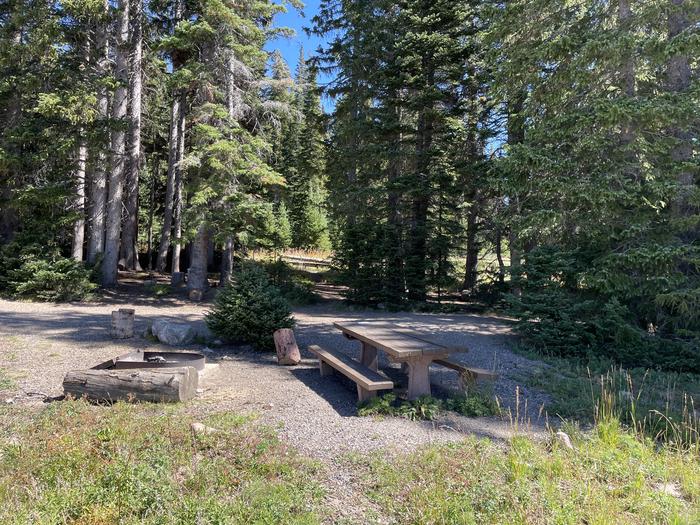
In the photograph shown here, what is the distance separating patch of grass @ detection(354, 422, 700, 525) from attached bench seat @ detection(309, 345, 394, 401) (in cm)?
107

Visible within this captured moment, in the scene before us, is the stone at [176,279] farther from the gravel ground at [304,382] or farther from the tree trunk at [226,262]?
the gravel ground at [304,382]

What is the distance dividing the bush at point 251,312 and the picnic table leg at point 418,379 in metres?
2.98

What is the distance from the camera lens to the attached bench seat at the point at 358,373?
186 inches

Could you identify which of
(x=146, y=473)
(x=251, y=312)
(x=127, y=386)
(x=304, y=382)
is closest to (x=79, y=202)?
(x=251, y=312)

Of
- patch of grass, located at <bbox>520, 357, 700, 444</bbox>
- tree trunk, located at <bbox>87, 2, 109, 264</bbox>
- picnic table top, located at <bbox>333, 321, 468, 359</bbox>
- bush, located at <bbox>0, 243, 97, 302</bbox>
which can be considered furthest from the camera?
tree trunk, located at <bbox>87, 2, 109, 264</bbox>

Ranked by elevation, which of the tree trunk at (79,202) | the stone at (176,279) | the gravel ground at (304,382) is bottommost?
the gravel ground at (304,382)

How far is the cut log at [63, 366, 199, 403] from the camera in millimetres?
Answer: 4715

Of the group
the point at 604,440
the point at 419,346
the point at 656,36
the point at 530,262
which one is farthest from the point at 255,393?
the point at 656,36

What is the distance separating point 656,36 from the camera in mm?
7383

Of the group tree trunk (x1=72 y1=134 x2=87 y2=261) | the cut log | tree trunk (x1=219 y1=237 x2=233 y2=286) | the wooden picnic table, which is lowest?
the cut log

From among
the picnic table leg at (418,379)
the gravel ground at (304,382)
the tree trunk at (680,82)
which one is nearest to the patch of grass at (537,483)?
the gravel ground at (304,382)

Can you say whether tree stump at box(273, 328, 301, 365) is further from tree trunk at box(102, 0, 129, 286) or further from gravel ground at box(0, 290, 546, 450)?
tree trunk at box(102, 0, 129, 286)

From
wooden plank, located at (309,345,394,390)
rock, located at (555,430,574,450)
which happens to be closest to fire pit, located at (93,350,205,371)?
wooden plank, located at (309,345,394,390)

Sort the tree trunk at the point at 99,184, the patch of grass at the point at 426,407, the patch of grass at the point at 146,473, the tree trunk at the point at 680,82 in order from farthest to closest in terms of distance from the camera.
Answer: the tree trunk at the point at 99,184, the tree trunk at the point at 680,82, the patch of grass at the point at 426,407, the patch of grass at the point at 146,473
